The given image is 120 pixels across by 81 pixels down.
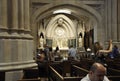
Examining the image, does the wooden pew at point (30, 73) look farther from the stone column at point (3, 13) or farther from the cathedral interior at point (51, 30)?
the stone column at point (3, 13)

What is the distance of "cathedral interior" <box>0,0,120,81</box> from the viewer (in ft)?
25.4

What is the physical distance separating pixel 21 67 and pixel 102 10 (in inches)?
555

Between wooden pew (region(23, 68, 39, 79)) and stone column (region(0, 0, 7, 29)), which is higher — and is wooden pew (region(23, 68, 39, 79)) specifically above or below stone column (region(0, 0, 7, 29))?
below

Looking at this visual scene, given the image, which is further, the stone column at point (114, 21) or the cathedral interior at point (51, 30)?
the stone column at point (114, 21)

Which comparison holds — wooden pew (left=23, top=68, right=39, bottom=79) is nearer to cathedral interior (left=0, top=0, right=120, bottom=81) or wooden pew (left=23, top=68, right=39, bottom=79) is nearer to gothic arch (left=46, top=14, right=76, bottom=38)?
cathedral interior (left=0, top=0, right=120, bottom=81)

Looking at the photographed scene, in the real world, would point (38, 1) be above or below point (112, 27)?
above

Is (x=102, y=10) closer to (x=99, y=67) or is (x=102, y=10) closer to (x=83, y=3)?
(x=83, y=3)

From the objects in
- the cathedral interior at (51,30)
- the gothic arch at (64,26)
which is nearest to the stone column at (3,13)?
the cathedral interior at (51,30)

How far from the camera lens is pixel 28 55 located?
8.47 m

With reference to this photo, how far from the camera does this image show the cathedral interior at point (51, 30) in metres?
7.73

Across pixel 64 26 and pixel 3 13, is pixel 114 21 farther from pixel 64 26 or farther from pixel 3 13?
pixel 64 26

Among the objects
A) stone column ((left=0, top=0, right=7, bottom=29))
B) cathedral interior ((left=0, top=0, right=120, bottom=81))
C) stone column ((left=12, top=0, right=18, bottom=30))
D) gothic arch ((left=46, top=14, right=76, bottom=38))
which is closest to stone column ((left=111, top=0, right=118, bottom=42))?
cathedral interior ((left=0, top=0, right=120, bottom=81))

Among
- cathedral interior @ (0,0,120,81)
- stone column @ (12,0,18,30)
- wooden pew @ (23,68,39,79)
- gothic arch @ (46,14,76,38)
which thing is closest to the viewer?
wooden pew @ (23,68,39,79)

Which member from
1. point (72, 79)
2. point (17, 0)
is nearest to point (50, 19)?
point (17, 0)
